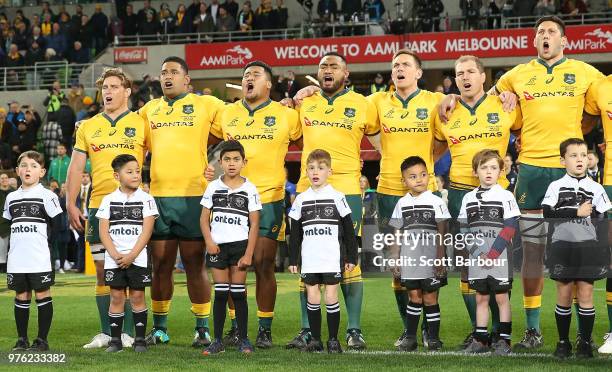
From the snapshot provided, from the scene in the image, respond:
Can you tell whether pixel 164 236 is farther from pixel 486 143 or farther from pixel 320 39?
pixel 320 39

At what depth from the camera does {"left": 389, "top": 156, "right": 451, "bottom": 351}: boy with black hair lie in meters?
8.41

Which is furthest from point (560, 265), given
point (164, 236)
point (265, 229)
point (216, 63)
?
point (216, 63)

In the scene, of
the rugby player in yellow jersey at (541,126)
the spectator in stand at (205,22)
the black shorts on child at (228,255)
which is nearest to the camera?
the black shorts on child at (228,255)

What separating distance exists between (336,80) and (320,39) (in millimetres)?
18706

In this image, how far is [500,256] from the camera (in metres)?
8.13

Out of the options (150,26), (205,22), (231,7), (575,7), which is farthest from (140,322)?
(150,26)

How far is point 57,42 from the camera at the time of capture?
30.6 metres

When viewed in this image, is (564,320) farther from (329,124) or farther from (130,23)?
(130,23)

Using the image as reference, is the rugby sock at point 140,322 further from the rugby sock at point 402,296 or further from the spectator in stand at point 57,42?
the spectator in stand at point 57,42

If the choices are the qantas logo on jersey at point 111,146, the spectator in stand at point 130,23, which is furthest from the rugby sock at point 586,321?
the spectator in stand at point 130,23

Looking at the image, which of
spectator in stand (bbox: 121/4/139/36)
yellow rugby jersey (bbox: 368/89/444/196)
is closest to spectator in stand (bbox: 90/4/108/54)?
spectator in stand (bbox: 121/4/139/36)

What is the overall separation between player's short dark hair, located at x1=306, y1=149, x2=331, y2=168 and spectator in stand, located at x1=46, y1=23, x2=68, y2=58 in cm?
2348

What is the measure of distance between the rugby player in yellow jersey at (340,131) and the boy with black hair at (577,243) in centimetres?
179

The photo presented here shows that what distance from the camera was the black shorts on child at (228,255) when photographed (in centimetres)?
857
